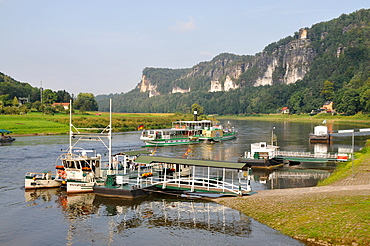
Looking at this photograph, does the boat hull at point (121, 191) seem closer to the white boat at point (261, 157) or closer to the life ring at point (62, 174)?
the life ring at point (62, 174)

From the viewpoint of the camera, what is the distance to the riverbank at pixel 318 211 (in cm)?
2128

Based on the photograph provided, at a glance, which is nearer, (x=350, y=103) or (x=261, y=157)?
(x=261, y=157)

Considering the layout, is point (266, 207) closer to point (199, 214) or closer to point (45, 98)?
point (199, 214)

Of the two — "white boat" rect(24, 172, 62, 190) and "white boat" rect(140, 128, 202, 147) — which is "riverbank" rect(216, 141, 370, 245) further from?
"white boat" rect(140, 128, 202, 147)

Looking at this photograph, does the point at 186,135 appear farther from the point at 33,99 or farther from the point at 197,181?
the point at 33,99

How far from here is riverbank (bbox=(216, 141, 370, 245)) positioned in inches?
838

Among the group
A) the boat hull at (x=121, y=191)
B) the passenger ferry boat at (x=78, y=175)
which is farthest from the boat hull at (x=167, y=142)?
the boat hull at (x=121, y=191)

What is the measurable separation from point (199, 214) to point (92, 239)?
8.49 m

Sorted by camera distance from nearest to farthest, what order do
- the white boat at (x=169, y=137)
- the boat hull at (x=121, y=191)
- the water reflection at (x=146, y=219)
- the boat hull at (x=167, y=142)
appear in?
the water reflection at (x=146, y=219)
the boat hull at (x=121, y=191)
the boat hull at (x=167, y=142)
the white boat at (x=169, y=137)

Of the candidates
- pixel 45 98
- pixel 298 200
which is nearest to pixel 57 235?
pixel 298 200

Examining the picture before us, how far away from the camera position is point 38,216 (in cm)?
2973

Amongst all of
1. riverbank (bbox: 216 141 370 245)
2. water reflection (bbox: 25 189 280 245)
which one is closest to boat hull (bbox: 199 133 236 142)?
water reflection (bbox: 25 189 280 245)

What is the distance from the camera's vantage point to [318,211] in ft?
81.8

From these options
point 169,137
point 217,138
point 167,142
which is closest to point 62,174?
point 167,142
